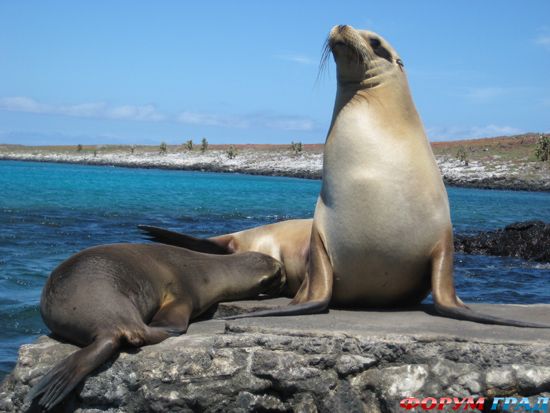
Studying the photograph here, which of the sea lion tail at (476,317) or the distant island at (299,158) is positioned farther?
the distant island at (299,158)

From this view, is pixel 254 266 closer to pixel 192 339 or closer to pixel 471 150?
pixel 192 339

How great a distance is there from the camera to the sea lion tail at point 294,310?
508cm

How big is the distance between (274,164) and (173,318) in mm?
69476

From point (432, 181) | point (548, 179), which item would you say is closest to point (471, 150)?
point (548, 179)

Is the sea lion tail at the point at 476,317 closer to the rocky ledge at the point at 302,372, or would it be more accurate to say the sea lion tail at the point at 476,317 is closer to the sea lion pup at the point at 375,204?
the sea lion pup at the point at 375,204

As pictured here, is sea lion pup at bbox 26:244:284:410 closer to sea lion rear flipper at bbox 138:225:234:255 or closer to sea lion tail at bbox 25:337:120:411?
sea lion tail at bbox 25:337:120:411

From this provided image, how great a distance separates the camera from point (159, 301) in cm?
534

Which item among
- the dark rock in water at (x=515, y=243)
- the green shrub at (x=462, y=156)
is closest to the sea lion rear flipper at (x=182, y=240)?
the dark rock in water at (x=515, y=243)

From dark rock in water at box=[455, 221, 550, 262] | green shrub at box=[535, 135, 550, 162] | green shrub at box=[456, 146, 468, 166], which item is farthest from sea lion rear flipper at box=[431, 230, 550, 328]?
green shrub at box=[456, 146, 468, 166]

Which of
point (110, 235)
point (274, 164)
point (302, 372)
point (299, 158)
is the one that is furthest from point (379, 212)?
point (299, 158)

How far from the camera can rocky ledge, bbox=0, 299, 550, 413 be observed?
4336 mm

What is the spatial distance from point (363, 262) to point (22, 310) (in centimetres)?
373

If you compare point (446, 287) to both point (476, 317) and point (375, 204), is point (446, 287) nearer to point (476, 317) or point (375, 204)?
point (476, 317)

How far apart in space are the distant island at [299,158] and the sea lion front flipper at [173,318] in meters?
48.1
